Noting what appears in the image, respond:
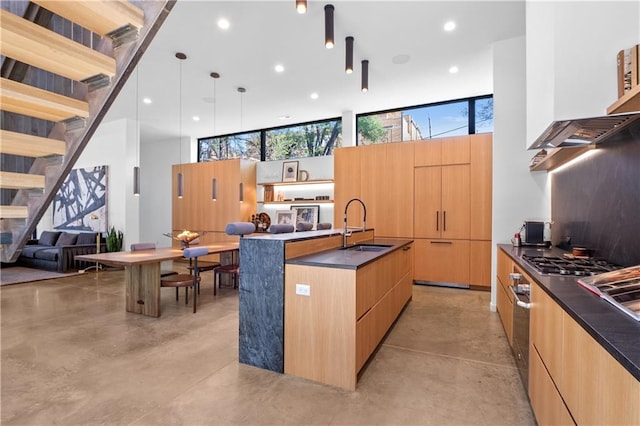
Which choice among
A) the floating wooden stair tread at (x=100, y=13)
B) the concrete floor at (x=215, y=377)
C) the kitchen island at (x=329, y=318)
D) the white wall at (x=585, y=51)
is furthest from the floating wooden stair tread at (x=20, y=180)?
the white wall at (x=585, y=51)

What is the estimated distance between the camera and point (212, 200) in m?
7.78

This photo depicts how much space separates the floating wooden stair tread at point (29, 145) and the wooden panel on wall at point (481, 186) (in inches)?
207

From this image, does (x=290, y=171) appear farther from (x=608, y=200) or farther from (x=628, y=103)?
(x=628, y=103)

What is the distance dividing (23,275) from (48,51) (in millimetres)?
6740

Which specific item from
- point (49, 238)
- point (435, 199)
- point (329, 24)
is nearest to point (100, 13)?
point (329, 24)

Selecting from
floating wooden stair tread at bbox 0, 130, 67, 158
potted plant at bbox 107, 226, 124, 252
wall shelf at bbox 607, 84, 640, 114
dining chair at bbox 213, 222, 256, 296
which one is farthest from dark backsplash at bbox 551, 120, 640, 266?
potted plant at bbox 107, 226, 124, 252

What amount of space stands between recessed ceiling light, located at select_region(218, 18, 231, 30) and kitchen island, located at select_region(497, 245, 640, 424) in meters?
4.04

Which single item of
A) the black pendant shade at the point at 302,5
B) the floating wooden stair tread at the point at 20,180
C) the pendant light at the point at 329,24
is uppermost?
the pendant light at the point at 329,24

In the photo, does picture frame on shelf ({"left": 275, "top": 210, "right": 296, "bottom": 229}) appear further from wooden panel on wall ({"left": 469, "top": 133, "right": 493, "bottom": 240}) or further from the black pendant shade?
the black pendant shade

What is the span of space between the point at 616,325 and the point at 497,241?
3.35 meters

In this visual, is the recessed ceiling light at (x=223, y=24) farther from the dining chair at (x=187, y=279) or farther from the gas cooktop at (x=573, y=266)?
the gas cooktop at (x=573, y=266)

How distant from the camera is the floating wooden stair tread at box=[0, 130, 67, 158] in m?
2.00

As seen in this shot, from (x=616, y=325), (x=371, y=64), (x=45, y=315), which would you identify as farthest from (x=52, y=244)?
(x=616, y=325)

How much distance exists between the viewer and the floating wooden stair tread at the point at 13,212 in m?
2.29
